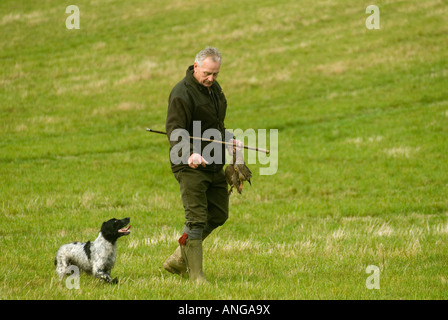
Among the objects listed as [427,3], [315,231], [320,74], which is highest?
[427,3]

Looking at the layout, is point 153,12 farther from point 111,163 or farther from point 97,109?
point 111,163

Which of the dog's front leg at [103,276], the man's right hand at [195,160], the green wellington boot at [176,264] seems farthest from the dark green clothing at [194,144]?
the dog's front leg at [103,276]

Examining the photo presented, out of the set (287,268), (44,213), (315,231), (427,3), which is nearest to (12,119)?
(44,213)

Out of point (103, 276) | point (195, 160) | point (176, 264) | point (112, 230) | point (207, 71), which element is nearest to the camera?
point (195, 160)

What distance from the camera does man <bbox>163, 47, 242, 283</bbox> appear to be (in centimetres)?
757

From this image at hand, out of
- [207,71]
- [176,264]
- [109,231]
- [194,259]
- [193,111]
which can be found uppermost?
[207,71]

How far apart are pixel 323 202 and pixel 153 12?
29.6 m

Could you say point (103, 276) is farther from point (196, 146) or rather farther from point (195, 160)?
point (196, 146)

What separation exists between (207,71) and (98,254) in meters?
2.60

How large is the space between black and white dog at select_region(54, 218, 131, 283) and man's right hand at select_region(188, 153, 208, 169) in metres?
1.08

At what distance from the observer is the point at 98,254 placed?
759 cm

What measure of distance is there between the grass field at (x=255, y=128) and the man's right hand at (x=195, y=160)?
1430mm

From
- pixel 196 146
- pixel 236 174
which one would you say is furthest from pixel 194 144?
pixel 236 174

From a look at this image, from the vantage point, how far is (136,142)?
71.9 feet
